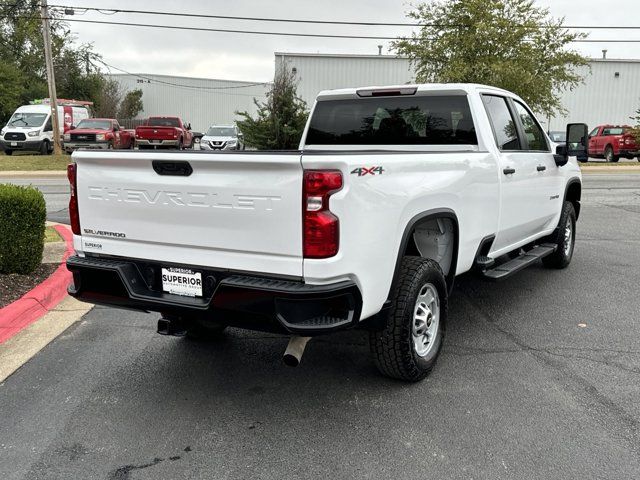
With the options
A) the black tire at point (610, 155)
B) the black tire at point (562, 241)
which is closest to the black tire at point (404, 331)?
the black tire at point (562, 241)

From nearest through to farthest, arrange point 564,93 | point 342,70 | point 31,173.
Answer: point 31,173 < point 342,70 < point 564,93

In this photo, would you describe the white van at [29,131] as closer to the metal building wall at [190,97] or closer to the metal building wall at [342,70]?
the metal building wall at [342,70]

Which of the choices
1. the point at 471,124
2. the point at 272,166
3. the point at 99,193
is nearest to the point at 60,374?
the point at 99,193

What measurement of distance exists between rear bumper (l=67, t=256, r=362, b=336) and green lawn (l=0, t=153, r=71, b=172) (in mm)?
20643

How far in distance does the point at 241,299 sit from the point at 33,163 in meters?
23.3

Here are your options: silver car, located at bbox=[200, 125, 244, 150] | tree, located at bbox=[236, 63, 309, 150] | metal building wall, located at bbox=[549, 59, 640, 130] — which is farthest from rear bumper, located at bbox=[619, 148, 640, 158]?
tree, located at bbox=[236, 63, 309, 150]

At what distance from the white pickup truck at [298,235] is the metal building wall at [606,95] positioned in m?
42.7

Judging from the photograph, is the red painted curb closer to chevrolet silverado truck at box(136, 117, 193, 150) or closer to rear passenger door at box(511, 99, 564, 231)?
rear passenger door at box(511, 99, 564, 231)

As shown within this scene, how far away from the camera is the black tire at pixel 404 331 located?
144 inches

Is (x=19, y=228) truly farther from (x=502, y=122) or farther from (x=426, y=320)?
(x=502, y=122)

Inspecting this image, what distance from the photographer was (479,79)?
76.1 ft

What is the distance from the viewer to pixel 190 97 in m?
57.1

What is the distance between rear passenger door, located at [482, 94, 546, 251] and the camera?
16.4ft

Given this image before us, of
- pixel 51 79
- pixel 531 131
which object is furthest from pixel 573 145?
pixel 51 79
